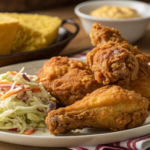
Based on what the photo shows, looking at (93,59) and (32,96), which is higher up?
(93,59)

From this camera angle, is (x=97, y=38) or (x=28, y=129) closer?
(x=28, y=129)

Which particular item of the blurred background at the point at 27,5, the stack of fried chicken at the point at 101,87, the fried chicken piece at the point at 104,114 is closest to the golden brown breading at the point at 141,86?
the stack of fried chicken at the point at 101,87

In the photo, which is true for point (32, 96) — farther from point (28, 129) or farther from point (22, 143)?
point (22, 143)

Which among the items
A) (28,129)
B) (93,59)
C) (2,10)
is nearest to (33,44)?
(93,59)

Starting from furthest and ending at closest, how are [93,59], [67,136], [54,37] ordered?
[54,37]
[93,59]
[67,136]

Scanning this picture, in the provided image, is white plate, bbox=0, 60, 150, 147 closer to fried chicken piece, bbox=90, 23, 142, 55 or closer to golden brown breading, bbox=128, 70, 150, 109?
golden brown breading, bbox=128, 70, 150, 109

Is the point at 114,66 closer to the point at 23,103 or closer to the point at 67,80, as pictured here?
the point at 67,80
